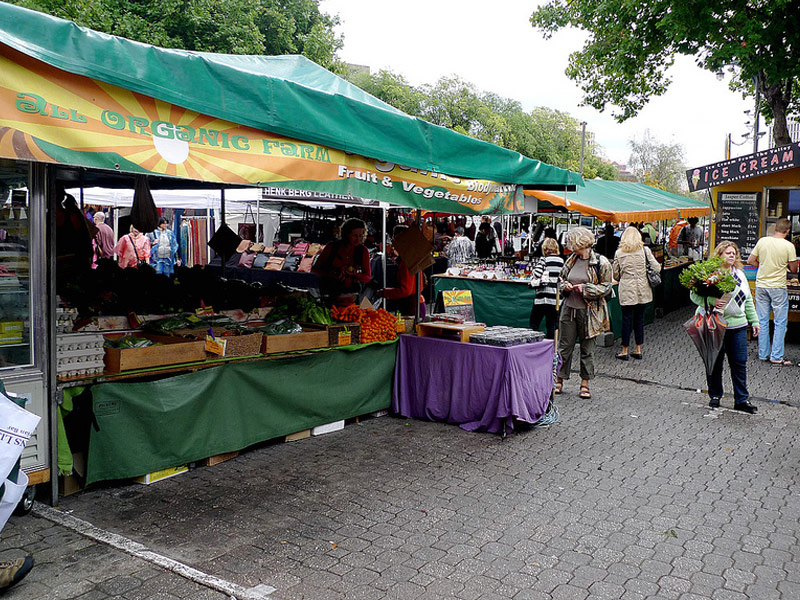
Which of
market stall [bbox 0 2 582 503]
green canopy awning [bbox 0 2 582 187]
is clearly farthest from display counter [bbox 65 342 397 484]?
green canopy awning [bbox 0 2 582 187]

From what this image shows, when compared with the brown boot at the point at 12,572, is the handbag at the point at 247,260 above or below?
above

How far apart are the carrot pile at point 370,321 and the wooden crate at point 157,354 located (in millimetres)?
1710

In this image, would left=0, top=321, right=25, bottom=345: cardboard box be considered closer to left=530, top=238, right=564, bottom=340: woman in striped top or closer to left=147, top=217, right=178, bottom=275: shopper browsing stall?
left=530, top=238, right=564, bottom=340: woman in striped top

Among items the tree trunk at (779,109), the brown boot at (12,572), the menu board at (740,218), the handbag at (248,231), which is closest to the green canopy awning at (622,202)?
the menu board at (740,218)

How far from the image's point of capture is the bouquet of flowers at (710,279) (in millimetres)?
A: 7404

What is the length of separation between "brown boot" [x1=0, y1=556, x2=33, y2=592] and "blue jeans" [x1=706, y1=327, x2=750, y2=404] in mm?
6795

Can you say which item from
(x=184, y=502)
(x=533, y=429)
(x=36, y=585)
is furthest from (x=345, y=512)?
(x=533, y=429)

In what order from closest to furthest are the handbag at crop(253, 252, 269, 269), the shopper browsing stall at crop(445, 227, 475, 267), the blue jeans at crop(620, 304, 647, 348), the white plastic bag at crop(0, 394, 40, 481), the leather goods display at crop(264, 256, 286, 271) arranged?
1. the white plastic bag at crop(0, 394, 40, 481)
2. the blue jeans at crop(620, 304, 647, 348)
3. the leather goods display at crop(264, 256, 286, 271)
4. the handbag at crop(253, 252, 269, 269)
5. the shopper browsing stall at crop(445, 227, 475, 267)

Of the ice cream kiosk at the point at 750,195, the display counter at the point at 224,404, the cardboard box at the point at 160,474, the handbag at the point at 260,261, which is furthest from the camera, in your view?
the handbag at the point at 260,261

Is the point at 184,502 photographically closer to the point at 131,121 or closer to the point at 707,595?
the point at 131,121

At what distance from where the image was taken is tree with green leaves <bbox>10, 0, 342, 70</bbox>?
19.6 meters

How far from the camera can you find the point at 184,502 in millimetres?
4891

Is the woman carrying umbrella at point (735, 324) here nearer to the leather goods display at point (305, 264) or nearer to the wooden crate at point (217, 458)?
the wooden crate at point (217, 458)

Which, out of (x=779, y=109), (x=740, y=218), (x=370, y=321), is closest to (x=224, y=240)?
(x=370, y=321)
